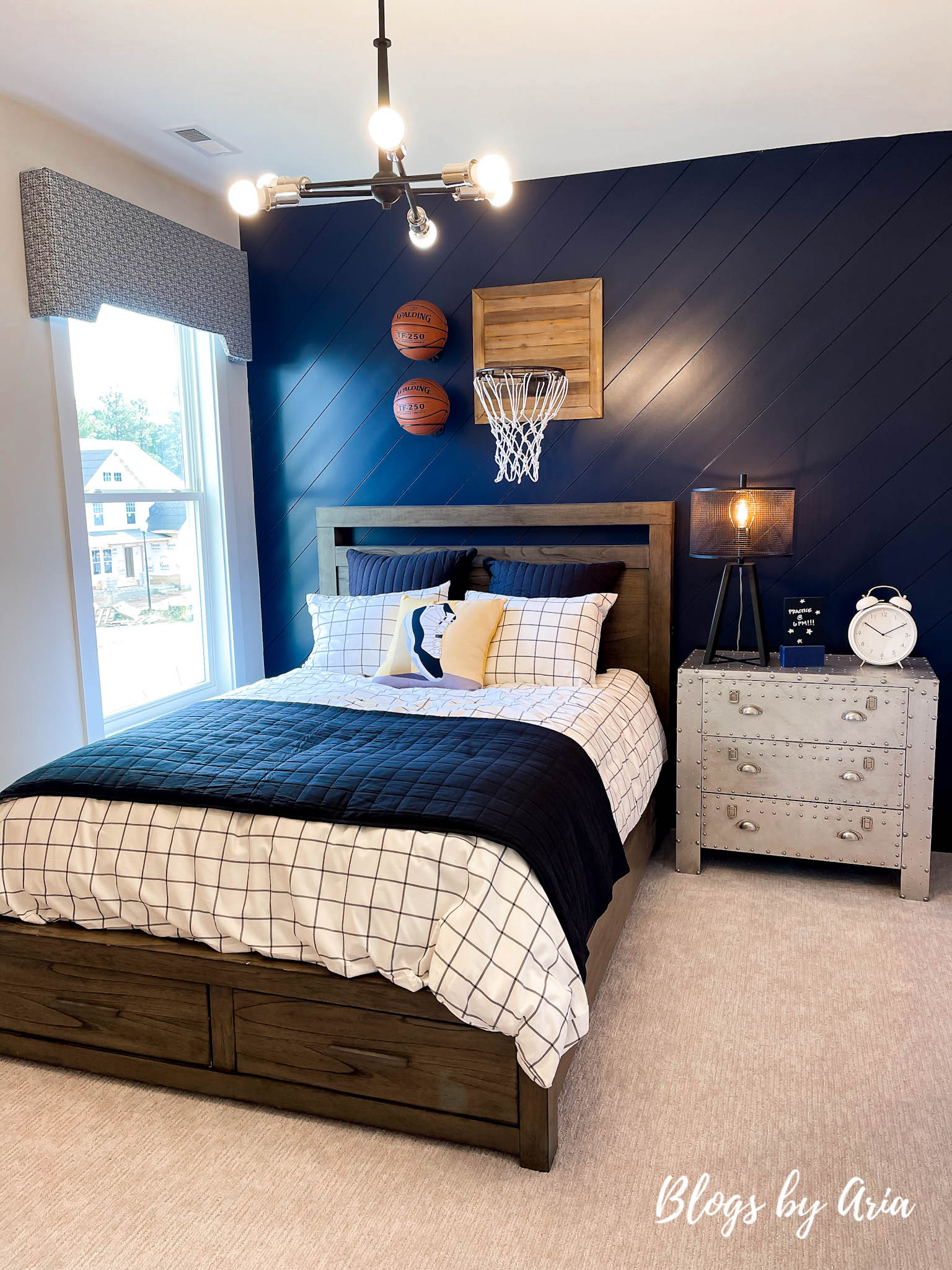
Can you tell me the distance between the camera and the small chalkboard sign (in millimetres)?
3324

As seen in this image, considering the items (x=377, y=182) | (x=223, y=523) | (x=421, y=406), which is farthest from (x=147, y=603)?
(x=377, y=182)

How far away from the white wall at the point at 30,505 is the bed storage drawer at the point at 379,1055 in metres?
1.51

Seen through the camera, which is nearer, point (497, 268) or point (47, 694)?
point (47, 694)

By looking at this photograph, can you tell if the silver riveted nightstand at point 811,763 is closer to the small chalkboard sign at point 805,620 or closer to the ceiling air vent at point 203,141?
the small chalkboard sign at point 805,620

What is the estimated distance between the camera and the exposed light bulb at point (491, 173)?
1904mm

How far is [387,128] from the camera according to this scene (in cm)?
180

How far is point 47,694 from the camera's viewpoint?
316 centimetres

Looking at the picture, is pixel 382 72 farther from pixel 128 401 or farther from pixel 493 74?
pixel 128 401

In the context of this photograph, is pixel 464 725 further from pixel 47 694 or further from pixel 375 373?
pixel 375 373

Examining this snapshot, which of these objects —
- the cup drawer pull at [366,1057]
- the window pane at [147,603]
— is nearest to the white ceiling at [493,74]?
the window pane at [147,603]

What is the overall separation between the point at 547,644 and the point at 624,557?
624 mm

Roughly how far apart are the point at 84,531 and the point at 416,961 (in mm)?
2178

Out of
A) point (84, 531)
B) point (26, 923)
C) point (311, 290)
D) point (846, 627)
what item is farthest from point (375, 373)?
point (26, 923)

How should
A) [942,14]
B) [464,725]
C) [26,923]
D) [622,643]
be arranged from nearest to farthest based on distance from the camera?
[26,923]
[942,14]
[464,725]
[622,643]
